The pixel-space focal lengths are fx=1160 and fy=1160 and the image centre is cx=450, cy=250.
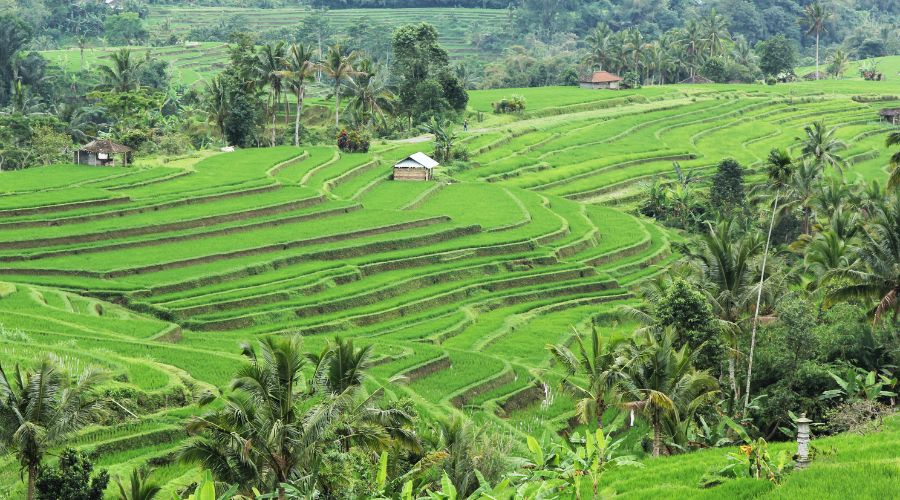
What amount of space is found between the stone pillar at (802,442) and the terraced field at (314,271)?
828cm

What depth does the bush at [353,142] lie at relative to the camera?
60406mm

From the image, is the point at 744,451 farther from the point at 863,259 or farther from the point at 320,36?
the point at 320,36

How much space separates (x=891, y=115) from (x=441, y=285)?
48.1m

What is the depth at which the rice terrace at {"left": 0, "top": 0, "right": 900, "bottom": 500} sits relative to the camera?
16844 millimetres

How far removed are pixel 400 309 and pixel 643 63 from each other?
2441 inches

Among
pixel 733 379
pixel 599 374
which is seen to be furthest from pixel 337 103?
pixel 599 374

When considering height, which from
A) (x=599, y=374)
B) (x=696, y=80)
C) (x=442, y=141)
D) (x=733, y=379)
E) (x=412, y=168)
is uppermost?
(x=599, y=374)

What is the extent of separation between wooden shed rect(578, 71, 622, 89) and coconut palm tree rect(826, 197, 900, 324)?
62.3 meters

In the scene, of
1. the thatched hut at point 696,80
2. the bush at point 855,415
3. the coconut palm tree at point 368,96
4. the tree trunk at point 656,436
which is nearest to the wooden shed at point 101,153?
the coconut palm tree at point 368,96

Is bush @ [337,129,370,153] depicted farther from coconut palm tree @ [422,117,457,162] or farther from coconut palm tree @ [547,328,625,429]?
coconut palm tree @ [547,328,625,429]

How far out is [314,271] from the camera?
37.7m

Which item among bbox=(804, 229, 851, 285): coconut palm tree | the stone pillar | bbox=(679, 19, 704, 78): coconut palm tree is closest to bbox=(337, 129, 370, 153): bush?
bbox=(804, 229, 851, 285): coconut palm tree

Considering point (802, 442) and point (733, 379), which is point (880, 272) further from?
point (802, 442)

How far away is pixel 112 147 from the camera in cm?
4953
